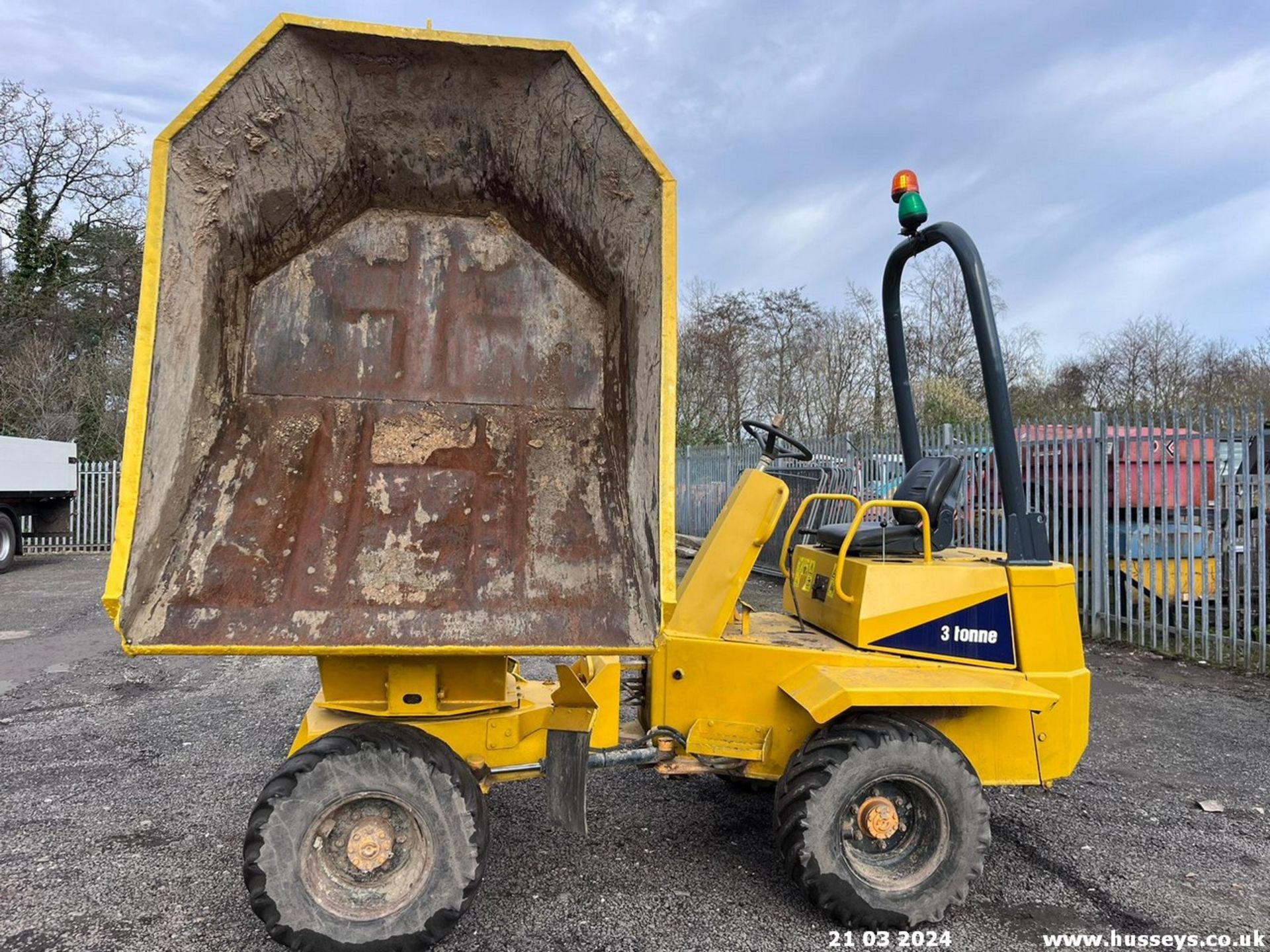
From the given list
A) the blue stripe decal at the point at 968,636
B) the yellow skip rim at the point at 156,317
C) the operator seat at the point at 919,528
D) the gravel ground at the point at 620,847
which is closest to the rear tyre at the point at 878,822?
the gravel ground at the point at 620,847

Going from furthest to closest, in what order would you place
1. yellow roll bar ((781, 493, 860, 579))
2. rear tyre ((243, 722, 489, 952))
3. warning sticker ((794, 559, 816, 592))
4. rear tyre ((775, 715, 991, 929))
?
warning sticker ((794, 559, 816, 592))
yellow roll bar ((781, 493, 860, 579))
rear tyre ((775, 715, 991, 929))
rear tyre ((243, 722, 489, 952))

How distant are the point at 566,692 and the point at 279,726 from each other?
11.2 feet

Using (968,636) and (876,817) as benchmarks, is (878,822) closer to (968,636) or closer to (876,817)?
(876,817)

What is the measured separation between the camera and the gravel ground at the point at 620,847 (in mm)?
3053

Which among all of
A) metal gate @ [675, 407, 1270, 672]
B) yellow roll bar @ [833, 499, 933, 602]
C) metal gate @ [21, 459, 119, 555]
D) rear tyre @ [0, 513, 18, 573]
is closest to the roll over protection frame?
yellow roll bar @ [833, 499, 933, 602]

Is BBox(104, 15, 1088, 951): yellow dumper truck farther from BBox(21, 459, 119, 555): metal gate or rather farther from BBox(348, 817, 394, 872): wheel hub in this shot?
BBox(21, 459, 119, 555): metal gate

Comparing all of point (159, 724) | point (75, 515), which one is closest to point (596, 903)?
point (159, 724)

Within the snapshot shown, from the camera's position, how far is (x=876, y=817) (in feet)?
10.1

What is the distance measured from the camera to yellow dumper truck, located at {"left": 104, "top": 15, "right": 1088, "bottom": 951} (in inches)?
108

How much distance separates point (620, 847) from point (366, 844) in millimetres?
1335

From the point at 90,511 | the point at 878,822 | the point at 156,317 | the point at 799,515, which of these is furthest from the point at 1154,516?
the point at 90,511

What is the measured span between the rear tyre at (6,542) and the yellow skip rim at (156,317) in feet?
47.1

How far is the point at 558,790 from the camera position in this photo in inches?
120

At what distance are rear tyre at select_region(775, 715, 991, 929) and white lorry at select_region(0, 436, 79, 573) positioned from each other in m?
15.5
